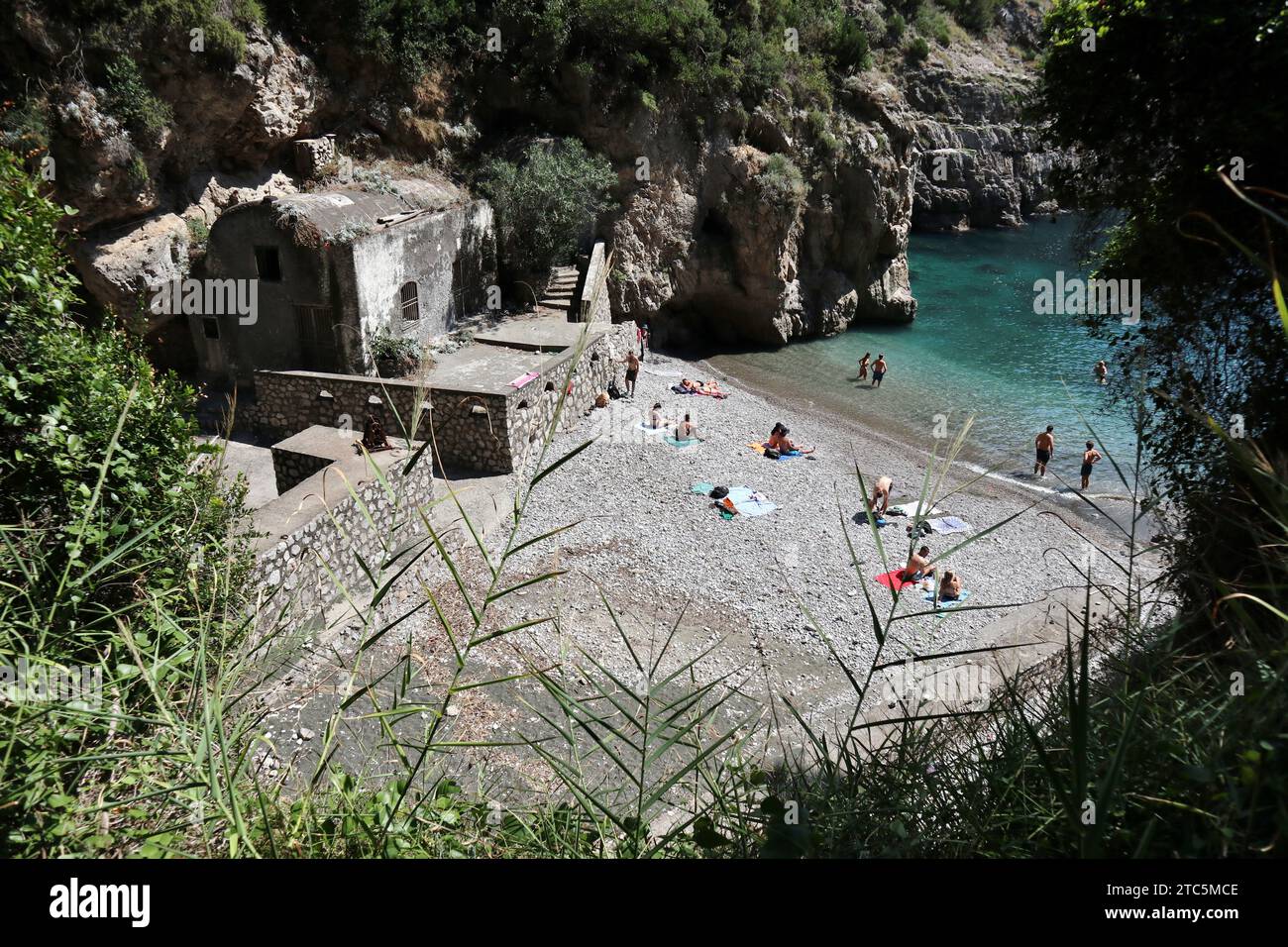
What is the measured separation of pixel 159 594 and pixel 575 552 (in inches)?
415

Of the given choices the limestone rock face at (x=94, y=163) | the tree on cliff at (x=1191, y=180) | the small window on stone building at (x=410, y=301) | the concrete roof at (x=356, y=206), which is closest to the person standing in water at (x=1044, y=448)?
the tree on cliff at (x=1191, y=180)

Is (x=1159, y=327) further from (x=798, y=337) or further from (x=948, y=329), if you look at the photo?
(x=948, y=329)

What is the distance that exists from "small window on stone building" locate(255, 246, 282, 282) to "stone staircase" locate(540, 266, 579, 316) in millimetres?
7087

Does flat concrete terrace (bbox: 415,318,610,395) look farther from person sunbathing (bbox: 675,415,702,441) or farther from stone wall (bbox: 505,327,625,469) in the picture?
person sunbathing (bbox: 675,415,702,441)

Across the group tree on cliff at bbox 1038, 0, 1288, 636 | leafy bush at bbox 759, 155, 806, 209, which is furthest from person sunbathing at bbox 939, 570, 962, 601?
leafy bush at bbox 759, 155, 806, 209

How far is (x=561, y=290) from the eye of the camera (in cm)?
2302

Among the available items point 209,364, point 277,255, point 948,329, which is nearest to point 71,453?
point 277,255

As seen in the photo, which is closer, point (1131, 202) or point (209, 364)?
point (1131, 202)

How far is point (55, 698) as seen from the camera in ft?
9.80

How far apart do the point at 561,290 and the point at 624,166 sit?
247 inches

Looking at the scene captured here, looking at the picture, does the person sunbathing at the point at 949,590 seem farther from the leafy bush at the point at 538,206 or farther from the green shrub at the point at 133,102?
the green shrub at the point at 133,102

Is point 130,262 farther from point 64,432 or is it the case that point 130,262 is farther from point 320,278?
point 64,432

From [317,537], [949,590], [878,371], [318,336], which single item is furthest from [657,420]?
[317,537]
